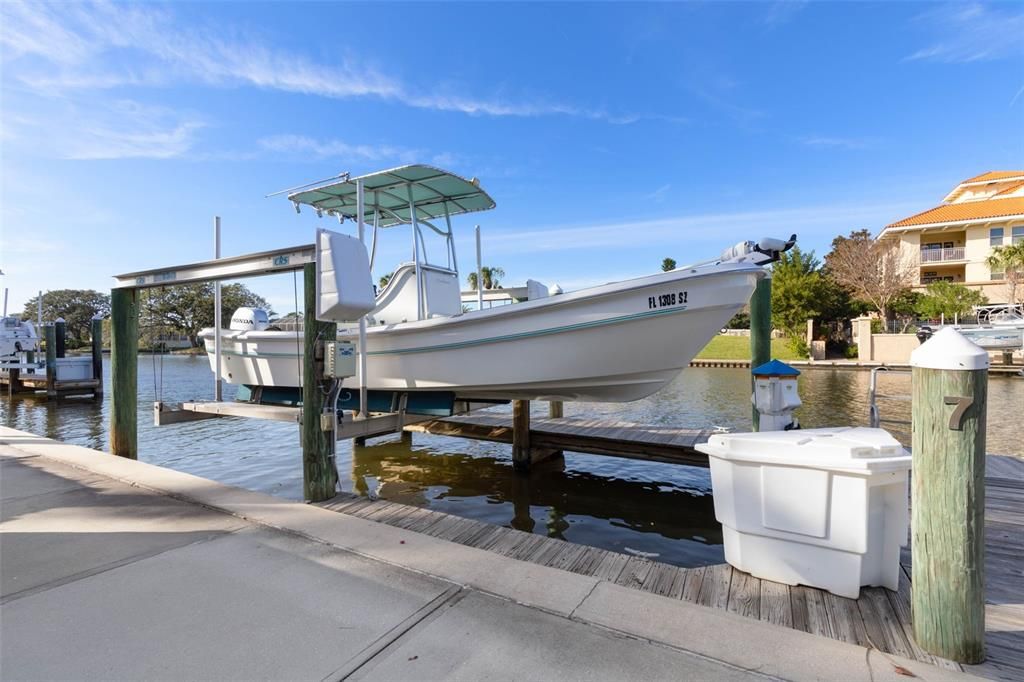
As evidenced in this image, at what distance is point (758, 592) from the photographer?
8.92 feet

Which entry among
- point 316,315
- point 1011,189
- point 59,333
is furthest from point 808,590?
point 1011,189

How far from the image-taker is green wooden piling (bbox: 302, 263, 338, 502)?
173 inches

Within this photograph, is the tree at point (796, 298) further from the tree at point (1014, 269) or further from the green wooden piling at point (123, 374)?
the green wooden piling at point (123, 374)

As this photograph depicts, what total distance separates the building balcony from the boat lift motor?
3864 cm

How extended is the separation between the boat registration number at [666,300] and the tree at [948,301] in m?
31.5

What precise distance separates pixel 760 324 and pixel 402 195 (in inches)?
200

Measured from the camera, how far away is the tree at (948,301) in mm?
27609

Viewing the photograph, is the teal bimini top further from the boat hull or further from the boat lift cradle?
the boat hull

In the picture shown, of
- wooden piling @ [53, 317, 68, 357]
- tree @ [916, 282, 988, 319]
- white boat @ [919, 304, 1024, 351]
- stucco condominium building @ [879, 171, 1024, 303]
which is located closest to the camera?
wooden piling @ [53, 317, 68, 357]

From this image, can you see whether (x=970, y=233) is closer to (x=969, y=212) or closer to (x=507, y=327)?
(x=969, y=212)

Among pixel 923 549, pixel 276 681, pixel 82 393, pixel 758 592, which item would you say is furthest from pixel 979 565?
pixel 82 393

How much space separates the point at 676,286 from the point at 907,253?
38527mm

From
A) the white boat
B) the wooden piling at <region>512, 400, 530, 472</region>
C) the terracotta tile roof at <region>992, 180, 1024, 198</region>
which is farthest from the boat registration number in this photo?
the terracotta tile roof at <region>992, 180, 1024, 198</region>

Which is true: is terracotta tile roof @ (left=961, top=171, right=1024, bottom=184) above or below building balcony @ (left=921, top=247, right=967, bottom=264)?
above
